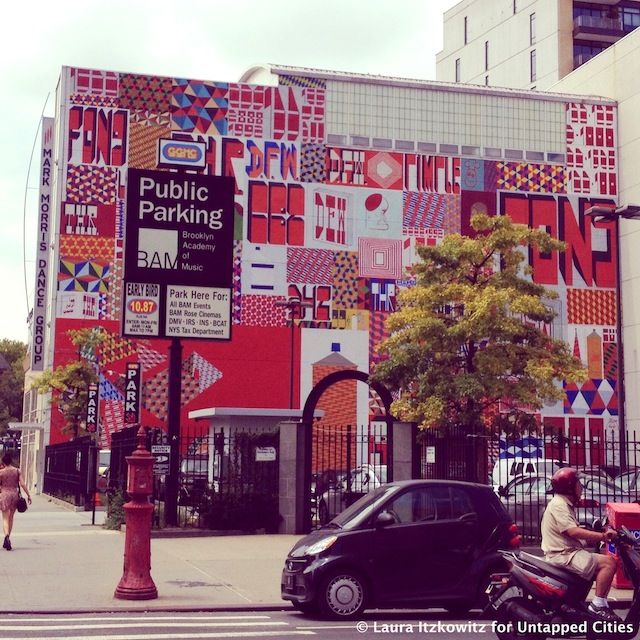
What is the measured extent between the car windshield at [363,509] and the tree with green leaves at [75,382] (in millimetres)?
36833

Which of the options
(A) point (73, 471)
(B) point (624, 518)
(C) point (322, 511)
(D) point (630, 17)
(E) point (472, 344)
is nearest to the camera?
(B) point (624, 518)

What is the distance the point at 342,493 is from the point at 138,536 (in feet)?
40.8

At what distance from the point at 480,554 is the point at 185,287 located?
11.6 metres

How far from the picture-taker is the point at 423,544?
13.4 m

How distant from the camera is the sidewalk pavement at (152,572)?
1412 cm

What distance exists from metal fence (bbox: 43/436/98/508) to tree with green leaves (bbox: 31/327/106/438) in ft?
6.88

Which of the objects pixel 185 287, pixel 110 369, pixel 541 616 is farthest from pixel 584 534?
pixel 110 369

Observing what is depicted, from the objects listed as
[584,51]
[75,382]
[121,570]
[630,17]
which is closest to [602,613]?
[121,570]

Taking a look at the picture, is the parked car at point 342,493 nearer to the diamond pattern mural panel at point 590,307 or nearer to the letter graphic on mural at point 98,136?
the letter graphic on mural at point 98,136

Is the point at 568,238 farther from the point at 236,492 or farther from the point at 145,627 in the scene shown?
the point at 145,627

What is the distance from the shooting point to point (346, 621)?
42.3 feet

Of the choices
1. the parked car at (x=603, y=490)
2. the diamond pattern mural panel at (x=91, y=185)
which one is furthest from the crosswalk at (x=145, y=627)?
the diamond pattern mural panel at (x=91, y=185)

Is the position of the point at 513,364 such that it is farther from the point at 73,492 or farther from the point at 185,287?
the point at 73,492

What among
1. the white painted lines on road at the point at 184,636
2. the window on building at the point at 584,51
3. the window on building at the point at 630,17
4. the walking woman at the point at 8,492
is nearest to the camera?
the white painted lines on road at the point at 184,636
